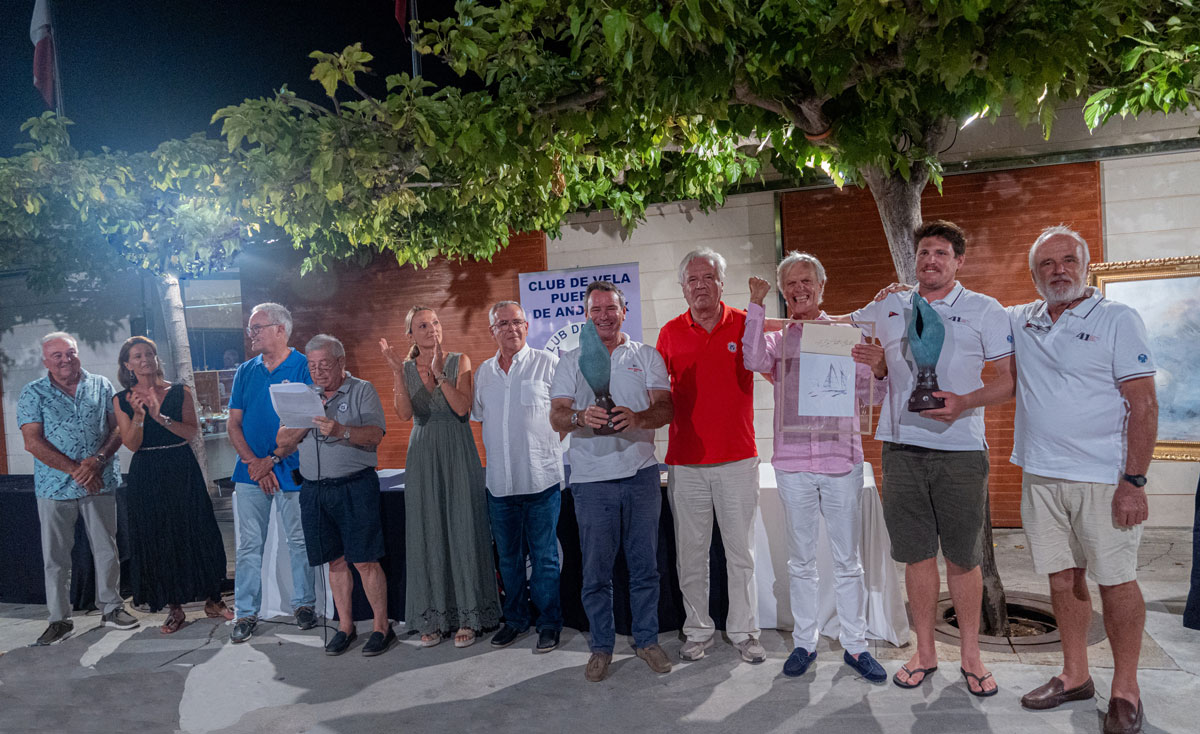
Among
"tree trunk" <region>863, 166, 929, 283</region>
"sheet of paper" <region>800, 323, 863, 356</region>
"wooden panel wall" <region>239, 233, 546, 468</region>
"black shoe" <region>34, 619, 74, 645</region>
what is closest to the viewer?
"sheet of paper" <region>800, 323, 863, 356</region>

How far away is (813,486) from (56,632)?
5.00 meters

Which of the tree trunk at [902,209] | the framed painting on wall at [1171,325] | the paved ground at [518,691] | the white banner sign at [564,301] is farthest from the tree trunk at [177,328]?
the framed painting on wall at [1171,325]

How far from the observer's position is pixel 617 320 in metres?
3.85

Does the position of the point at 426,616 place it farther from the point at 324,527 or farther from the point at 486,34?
the point at 486,34

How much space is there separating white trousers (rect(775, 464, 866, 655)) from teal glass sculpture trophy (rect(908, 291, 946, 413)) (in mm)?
594

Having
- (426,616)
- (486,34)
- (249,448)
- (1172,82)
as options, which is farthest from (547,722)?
(1172,82)

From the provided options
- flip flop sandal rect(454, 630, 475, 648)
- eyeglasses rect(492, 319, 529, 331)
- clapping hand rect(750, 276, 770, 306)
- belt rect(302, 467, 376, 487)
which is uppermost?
clapping hand rect(750, 276, 770, 306)

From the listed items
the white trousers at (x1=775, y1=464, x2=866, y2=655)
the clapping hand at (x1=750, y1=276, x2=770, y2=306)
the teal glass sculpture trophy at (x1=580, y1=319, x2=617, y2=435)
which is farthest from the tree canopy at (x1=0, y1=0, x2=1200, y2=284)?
the white trousers at (x1=775, y1=464, x2=866, y2=655)

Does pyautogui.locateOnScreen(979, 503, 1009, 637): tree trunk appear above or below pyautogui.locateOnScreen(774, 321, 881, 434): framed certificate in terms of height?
below

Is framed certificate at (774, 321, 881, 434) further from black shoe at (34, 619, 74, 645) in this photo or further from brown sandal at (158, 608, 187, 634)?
black shoe at (34, 619, 74, 645)

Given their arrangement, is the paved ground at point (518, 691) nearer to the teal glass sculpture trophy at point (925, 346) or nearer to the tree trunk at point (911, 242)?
the tree trunk at point (911, 242)

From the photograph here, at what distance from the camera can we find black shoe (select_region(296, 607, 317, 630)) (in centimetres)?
477

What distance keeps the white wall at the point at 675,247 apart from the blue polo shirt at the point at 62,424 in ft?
14.1

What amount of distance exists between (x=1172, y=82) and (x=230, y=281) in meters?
9.83
